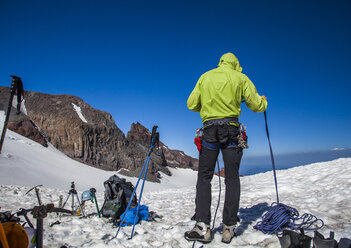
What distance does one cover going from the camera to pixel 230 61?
11.3 ft

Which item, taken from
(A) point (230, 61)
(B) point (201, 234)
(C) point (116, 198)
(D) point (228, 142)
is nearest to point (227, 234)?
(B) point (201, 234)

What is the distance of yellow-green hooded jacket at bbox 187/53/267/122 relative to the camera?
124 inches

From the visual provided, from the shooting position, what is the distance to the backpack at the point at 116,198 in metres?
4.74

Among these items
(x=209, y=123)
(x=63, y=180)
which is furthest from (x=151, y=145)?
(x=63, y=180)

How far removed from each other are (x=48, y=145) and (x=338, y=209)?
1679 inches

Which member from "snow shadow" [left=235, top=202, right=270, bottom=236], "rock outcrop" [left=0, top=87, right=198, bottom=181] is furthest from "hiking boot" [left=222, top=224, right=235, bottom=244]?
"rock outcrop" [left=0, top=87, right=198, bottom=181]

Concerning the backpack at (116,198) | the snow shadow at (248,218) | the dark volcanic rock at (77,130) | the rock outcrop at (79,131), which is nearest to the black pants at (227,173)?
the snow shadow at (248,218)

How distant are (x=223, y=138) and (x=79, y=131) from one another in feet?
135

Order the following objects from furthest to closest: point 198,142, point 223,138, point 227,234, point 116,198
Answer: point 116,198
point 198,142
point 223,138
point 227,234

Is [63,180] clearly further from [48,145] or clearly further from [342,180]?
[342,180]

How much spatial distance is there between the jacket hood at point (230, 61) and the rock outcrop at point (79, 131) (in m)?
35.7

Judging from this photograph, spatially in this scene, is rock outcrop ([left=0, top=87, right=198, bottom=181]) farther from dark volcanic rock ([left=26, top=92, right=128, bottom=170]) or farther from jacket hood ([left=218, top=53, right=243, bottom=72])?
jacket hood ([left=218, top=53, right=243, bottom=72])

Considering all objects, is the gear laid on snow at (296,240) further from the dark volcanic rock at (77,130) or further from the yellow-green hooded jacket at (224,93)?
the dark volcanic rock at (77,130)

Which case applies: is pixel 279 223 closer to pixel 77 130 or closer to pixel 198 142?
pixel 198 142
